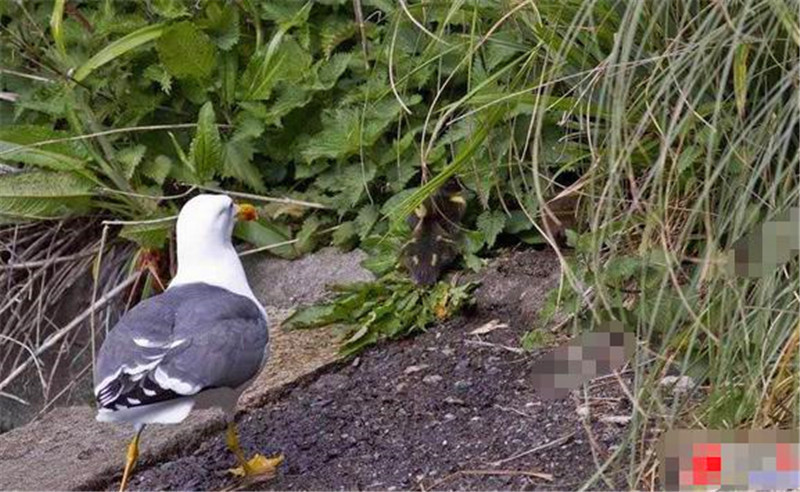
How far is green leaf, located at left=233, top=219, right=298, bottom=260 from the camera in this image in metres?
4.43

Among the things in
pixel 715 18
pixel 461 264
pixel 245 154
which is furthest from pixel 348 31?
pixel 715 18

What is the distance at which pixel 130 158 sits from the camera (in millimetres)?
4379

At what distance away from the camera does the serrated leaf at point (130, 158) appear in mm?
4352

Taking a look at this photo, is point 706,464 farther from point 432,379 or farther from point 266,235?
point 266,235

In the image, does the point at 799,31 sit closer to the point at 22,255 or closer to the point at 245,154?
the point at 245,154

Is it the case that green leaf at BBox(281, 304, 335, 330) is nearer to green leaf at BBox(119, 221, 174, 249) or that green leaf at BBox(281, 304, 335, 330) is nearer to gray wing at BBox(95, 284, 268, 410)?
green leaf at BBox(119, 221, 174, 249)

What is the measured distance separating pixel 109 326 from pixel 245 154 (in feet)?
2.24

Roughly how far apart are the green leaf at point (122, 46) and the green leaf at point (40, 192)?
32cm

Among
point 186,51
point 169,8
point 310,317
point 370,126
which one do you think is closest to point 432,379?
point 310,317

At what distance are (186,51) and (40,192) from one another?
603mm

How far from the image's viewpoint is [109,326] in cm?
452

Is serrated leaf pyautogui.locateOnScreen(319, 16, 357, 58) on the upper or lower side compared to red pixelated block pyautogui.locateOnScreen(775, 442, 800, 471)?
upper

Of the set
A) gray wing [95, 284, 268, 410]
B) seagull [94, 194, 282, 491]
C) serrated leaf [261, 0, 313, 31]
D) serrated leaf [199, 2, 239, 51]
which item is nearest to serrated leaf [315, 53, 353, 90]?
serrated leaf [261, 0, 313, 31]

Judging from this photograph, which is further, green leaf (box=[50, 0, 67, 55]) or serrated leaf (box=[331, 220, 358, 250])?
serrated leaf (box=[331, 220, 358, 250])
